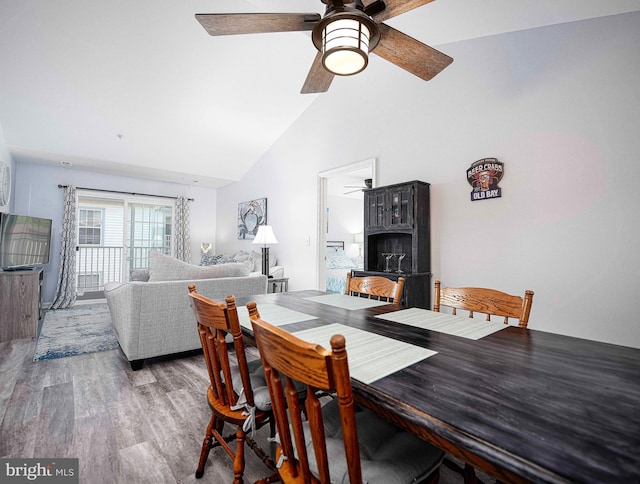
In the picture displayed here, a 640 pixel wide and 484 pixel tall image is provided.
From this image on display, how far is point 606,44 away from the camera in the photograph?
82.6 inches

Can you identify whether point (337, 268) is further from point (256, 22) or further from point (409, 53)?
point (256, 22)

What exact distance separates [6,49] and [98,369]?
3.34 meters

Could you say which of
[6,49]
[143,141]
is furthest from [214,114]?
[6,49]

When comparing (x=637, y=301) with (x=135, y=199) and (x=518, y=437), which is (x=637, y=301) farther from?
(x=135, y=199)

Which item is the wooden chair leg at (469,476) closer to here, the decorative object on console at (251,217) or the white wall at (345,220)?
the decorative object on console at (251,217)

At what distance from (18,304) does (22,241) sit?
0.79 m

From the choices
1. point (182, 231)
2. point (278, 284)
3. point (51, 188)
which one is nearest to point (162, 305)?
point (278, 284)

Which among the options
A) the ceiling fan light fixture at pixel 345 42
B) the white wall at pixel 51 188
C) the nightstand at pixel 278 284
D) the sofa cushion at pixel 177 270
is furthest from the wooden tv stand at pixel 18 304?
the ceiling fan light fixture at pixel 345 42

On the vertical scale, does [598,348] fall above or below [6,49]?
below

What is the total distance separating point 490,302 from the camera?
1.58m

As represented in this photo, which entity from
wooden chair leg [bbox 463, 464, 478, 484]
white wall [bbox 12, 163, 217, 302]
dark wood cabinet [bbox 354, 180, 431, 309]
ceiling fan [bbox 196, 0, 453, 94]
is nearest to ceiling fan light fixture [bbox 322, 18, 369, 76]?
ceiling fan [bbox 196, 0, 453, 94]

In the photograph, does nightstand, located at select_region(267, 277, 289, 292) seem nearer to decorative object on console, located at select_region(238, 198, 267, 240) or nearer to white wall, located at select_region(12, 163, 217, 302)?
decorative object on console, located at select_region(238, 198, 267, 240)

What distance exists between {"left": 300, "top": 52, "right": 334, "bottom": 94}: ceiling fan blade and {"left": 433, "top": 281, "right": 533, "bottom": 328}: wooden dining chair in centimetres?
148

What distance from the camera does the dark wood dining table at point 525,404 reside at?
1.68 feet
